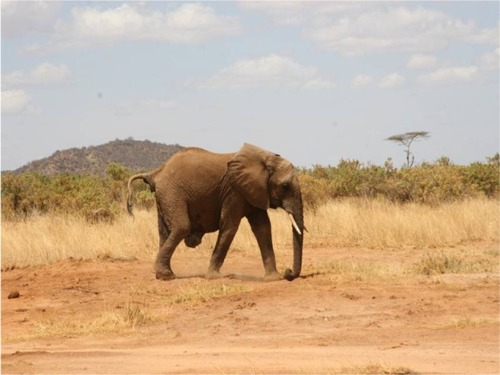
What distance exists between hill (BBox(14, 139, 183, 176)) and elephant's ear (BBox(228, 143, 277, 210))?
55.1 metres

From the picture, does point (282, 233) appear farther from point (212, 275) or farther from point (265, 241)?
point (212, 275)

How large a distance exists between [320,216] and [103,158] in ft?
192

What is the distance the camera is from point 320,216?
912 inches

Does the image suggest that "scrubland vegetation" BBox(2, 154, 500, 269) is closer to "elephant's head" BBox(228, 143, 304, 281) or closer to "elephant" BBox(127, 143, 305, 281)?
"elephant" BBox(127, 143, 305, 281)

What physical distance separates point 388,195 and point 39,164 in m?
53.6

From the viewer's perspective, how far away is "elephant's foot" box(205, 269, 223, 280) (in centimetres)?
1634

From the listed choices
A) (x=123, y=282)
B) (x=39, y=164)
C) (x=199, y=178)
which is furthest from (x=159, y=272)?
(x=39, y=164)

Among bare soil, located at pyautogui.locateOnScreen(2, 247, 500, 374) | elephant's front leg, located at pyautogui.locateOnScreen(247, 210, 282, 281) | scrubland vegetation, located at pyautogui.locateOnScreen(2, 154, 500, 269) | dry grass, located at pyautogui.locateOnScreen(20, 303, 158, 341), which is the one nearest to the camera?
bare soil, located at pyautogui.locateOnScreen(2, 247, 500, 374)

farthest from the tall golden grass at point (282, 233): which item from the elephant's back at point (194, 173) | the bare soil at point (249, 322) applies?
the elephant's back at point (194, 173)

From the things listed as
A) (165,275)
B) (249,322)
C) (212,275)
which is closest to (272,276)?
(212,275)

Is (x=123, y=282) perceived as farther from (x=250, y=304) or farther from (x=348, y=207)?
(x=348, y=207)

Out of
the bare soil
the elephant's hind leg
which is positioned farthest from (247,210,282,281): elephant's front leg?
the elephant's hind leg

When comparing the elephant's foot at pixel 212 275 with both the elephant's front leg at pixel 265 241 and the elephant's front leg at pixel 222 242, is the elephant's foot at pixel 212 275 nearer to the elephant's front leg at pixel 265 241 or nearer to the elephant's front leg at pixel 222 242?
the elephant's front leg at pixel 222 242

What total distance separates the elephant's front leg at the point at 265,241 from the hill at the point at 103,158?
54.9 metres
